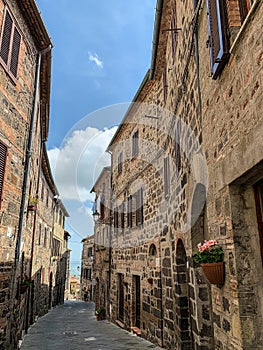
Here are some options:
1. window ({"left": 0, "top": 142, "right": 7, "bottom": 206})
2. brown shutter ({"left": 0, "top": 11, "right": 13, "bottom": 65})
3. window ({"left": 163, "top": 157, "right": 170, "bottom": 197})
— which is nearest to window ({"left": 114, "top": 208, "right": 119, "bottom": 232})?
window ({"left": 163, "top": 157, "right": 170, "bottom": 197})

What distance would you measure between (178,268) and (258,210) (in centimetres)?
355

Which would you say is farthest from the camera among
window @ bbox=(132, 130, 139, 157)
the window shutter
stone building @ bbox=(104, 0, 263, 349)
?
window @ bbox=(132, 130, 139, 157)

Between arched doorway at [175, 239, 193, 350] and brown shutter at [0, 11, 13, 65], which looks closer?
arched doorway at [175, 239, 193, 350]

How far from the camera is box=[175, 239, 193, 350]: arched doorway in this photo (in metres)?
5.76

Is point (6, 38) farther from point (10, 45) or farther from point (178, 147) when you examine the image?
point (178, 147)

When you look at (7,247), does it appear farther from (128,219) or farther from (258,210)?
(128,219)

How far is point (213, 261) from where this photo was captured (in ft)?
11.5

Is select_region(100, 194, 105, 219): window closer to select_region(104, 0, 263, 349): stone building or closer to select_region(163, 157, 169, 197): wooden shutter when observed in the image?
select_region(104, 0, 263, 349): stone building

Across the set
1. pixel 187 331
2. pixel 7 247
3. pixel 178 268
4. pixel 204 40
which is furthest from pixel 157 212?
pixel 204 40

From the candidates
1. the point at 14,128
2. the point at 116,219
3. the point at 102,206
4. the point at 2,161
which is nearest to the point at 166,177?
the point at 14,128

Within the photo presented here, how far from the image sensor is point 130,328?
9.98 m

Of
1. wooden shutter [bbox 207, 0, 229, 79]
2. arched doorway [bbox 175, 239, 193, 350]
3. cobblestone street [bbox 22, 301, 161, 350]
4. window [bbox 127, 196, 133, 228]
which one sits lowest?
cobblestone street [bbox 22, 301, 161, 350]

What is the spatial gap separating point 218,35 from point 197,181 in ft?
6.94

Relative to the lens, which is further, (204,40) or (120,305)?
(120,305)
